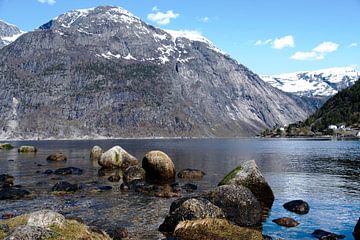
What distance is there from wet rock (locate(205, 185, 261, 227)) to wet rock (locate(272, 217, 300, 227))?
128cm

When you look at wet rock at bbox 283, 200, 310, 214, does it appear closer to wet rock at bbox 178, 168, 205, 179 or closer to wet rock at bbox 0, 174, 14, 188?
wet rock at bbox 178, 168, 205, 179

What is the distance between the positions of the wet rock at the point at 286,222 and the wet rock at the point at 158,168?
2360cm

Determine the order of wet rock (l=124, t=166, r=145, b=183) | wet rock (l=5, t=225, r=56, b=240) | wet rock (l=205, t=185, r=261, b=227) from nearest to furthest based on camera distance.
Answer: wet rock (l=5, t=225, r=56, b=240) < wet rock (l=205, t=185, r=261, b=227) < wet rock (l=124, t=166, r=145, b=183)

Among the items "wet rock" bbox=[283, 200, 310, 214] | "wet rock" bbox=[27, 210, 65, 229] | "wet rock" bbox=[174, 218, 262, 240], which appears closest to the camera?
"wet rock" bbox=[27, 210, 65, 229]

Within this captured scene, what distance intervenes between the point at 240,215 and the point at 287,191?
16180 millimetres

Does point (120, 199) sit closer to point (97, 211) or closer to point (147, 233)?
point (97, 211)

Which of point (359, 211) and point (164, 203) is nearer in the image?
point (359, 211)

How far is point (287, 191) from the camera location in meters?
41.9

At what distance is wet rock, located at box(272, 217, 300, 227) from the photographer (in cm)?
2705

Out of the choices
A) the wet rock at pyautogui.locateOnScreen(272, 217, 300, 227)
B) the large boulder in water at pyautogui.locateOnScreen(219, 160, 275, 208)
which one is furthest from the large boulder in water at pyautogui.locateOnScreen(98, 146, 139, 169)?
the wet rock at pyautogui.locateOnScreen(272, 217, 300, 227)

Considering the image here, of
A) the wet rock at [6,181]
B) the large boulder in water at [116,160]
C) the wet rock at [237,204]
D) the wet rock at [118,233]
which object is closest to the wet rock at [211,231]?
the wet rock at [118,233]

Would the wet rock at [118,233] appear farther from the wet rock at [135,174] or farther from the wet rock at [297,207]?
the wet rock at [135,174]

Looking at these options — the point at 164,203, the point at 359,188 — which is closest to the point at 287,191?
the point at 359,188

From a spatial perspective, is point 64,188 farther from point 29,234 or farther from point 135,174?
point 29,234
